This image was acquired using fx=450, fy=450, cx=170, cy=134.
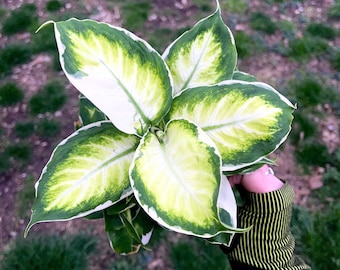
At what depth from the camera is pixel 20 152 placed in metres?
2.25

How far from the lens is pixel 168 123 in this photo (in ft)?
2.44

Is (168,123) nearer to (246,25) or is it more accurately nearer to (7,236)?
(7,236)

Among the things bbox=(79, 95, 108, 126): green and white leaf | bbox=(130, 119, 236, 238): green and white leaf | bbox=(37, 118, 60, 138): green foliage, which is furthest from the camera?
bbox=(37, 118, 60, 138): green foliage

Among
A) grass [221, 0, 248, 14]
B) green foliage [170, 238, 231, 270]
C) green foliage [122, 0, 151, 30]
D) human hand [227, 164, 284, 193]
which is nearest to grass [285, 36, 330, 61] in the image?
grass [221, 0, 248, 14]

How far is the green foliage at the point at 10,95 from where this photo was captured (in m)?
2.47

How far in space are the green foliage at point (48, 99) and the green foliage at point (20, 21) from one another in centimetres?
53

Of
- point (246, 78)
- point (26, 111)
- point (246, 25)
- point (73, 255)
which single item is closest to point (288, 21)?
point (246, 25)

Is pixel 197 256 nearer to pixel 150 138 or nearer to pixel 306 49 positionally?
pixel 150 138

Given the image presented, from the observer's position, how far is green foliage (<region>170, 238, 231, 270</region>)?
188 centimetres

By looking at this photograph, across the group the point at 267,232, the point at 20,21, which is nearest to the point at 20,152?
the point at 20,21

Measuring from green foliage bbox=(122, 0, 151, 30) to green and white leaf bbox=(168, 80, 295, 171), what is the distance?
7.00 ft

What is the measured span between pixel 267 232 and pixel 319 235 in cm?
90

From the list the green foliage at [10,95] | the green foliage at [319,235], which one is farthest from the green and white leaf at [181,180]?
the green foliage at [10,95]

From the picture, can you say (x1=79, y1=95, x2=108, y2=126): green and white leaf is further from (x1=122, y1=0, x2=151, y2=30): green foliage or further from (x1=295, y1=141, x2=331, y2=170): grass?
(x1=122, y1=0, x2=151, y2=30): green foliage
